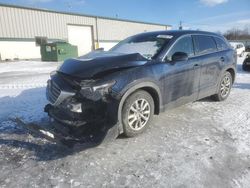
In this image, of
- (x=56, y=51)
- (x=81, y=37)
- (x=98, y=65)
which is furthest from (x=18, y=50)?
(x=98, y=65)

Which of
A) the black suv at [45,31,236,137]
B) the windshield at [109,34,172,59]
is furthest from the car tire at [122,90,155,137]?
the windshield at [109,34,172,59]

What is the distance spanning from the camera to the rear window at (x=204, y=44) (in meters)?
5.00

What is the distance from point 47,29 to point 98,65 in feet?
78.4

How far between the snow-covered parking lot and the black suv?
44 cm

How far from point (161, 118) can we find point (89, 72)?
6.62 ft

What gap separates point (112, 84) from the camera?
11.2ft

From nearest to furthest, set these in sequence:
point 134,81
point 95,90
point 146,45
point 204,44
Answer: point 95,90
point 134,81
point 146,45
point 204,44

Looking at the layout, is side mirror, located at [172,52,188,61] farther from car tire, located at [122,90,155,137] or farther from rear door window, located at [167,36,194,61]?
car tire, located at [122,90,155,137]

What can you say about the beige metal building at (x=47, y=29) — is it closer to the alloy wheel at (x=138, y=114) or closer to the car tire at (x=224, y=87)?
the car tire at (x=224, y=87)

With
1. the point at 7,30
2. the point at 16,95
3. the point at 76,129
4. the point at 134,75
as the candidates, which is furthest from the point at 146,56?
the point at 7,30

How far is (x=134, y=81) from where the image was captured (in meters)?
3.61

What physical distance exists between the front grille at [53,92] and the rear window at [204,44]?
2.95 m

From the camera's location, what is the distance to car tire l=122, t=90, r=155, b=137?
363 centimetres

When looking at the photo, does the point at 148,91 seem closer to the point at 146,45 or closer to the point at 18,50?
the point at 146,45
